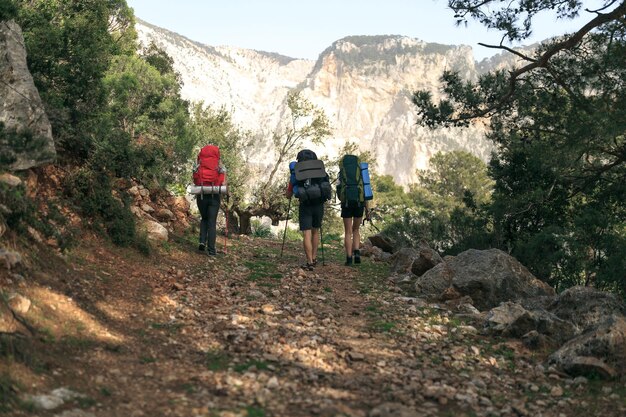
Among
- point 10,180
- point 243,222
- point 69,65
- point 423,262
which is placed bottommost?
point 243,222

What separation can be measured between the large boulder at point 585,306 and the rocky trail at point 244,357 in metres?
1.20

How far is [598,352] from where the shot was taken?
5551 millimetres

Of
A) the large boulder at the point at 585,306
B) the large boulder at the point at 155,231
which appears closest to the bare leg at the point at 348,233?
the large boulder at the point at 155,231

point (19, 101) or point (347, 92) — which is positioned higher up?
point (347, 92)

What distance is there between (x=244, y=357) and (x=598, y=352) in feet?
11.0

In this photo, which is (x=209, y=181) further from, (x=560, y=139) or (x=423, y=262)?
(x=560, y=139)

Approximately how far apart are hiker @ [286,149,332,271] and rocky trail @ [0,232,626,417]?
7.33 feet

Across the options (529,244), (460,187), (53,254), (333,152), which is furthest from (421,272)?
(333,152)

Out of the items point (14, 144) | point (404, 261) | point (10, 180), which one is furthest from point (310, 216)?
point (14, 144)

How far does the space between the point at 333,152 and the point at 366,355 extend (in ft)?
477

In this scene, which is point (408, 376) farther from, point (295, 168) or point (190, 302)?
point (295, 168)

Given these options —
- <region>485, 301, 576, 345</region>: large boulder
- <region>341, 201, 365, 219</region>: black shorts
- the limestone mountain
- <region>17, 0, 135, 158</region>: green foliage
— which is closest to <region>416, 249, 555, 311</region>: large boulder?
<region>485, 301, 576, 345</region>: large boulder

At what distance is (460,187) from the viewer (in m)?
66.0

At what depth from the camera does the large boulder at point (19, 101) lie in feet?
22.6
